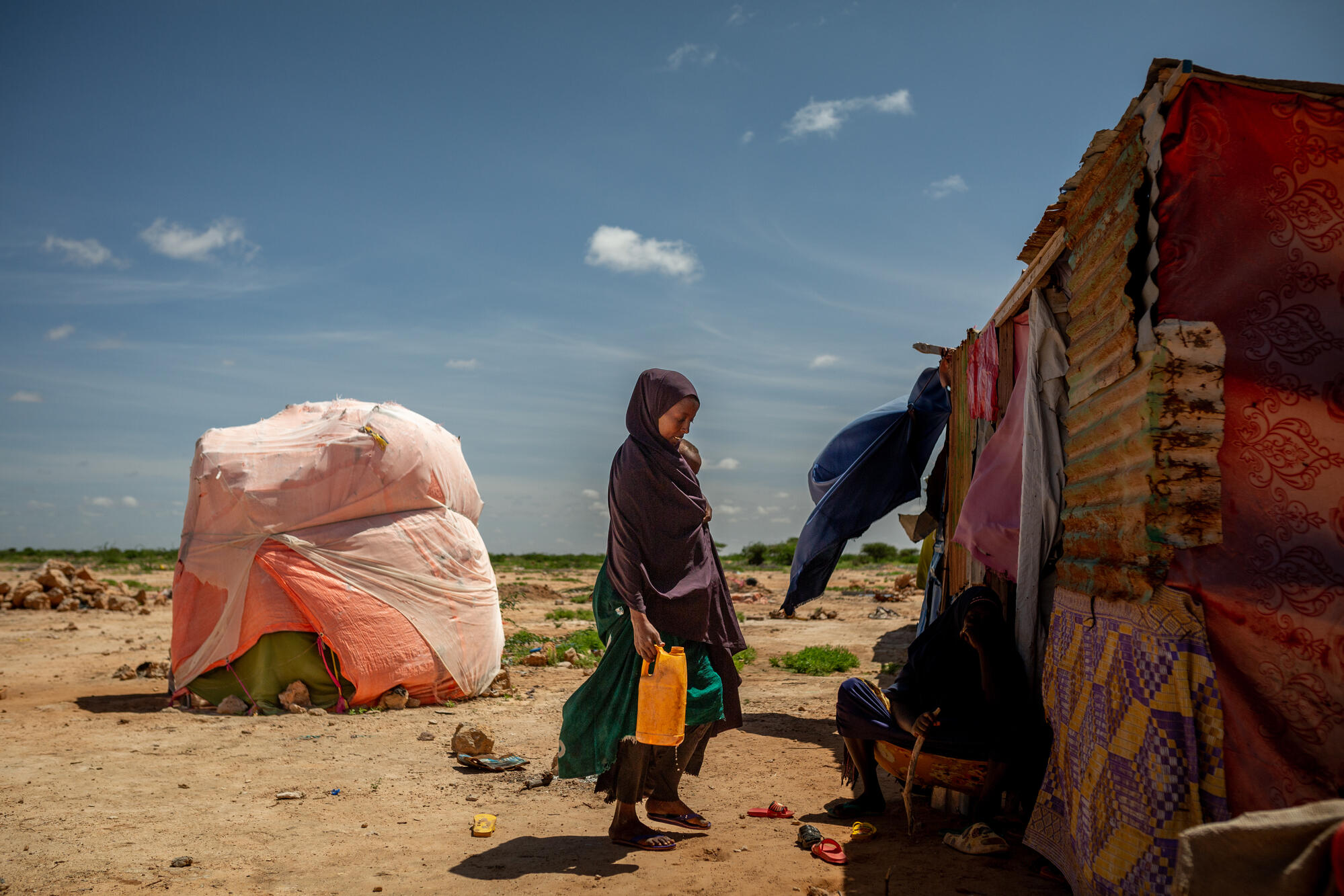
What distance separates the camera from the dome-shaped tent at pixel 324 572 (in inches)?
284

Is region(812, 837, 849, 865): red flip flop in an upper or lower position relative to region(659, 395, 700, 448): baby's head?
lower

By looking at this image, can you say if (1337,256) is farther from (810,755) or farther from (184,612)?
(184,612)

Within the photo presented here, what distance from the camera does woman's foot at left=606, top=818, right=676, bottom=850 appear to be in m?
3.77

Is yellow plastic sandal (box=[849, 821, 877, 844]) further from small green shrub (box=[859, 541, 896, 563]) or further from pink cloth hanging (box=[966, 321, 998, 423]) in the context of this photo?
small green shrub (box=[859, 541, 896, 563])

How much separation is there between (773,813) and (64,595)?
15.7 m

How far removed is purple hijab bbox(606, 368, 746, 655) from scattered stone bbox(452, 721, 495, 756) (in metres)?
2.45

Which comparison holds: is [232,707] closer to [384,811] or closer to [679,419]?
[384,811]

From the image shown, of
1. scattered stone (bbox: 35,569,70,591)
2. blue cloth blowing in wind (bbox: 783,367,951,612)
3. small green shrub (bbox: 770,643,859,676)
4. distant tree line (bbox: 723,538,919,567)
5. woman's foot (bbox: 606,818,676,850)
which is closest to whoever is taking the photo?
woman's foot (bbox: 606,818,676,850)

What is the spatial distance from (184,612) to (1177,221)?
778cm

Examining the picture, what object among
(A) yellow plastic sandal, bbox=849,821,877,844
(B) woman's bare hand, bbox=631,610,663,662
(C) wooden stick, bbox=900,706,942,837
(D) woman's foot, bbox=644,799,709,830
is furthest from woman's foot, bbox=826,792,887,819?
(B) woman's bare hand, bbox=631,610,663,662

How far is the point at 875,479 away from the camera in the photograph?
6.41m

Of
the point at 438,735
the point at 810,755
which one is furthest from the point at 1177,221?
the point at 438,735

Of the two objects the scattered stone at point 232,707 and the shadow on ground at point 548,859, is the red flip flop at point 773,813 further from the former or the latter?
the scattered stone at point 232,707

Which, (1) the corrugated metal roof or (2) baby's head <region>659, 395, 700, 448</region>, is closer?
(1) the corrugated metal roof
